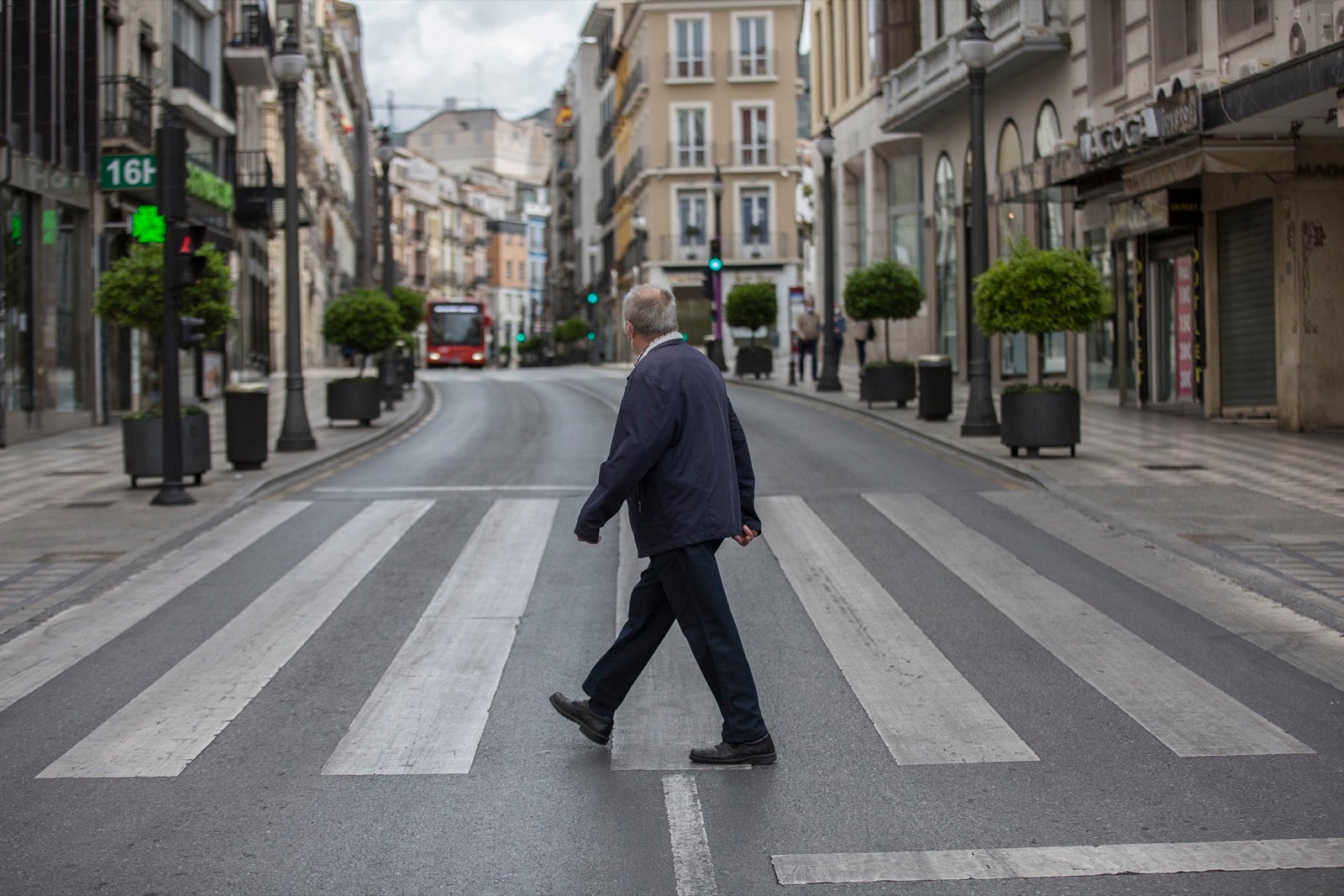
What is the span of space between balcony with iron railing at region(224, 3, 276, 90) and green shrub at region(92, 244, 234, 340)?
22573 mm

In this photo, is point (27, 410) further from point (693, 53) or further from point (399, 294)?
point (693, 53)

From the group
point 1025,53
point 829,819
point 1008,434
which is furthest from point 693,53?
point 829,819

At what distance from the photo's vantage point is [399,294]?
31.5m

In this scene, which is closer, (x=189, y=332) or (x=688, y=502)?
(x=688, y=502)

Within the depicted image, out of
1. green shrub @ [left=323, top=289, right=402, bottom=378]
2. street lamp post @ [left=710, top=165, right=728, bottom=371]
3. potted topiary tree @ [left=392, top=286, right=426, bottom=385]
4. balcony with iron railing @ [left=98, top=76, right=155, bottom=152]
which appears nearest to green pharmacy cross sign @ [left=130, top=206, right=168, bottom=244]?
balcony with iron railing @ [left=98, top=76, right=155, bottom=152]

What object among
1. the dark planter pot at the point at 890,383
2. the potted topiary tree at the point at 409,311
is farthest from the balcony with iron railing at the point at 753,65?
the dark planter pot at the point at 890,383

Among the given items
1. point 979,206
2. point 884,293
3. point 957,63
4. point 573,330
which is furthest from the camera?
point 573,330

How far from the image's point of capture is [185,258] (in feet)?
43.0

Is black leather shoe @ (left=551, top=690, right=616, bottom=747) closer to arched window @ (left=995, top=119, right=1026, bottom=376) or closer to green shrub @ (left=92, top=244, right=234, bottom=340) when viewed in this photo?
green shrub @ (left=92, top=244, right=234, bottom=340)

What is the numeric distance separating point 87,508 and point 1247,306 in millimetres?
14320

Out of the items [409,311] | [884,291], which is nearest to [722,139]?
[409,311]

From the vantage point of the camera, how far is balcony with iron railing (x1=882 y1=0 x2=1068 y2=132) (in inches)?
989

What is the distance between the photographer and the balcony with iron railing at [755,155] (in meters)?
65.9

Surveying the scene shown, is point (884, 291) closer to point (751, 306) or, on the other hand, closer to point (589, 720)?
point (751, 306)
